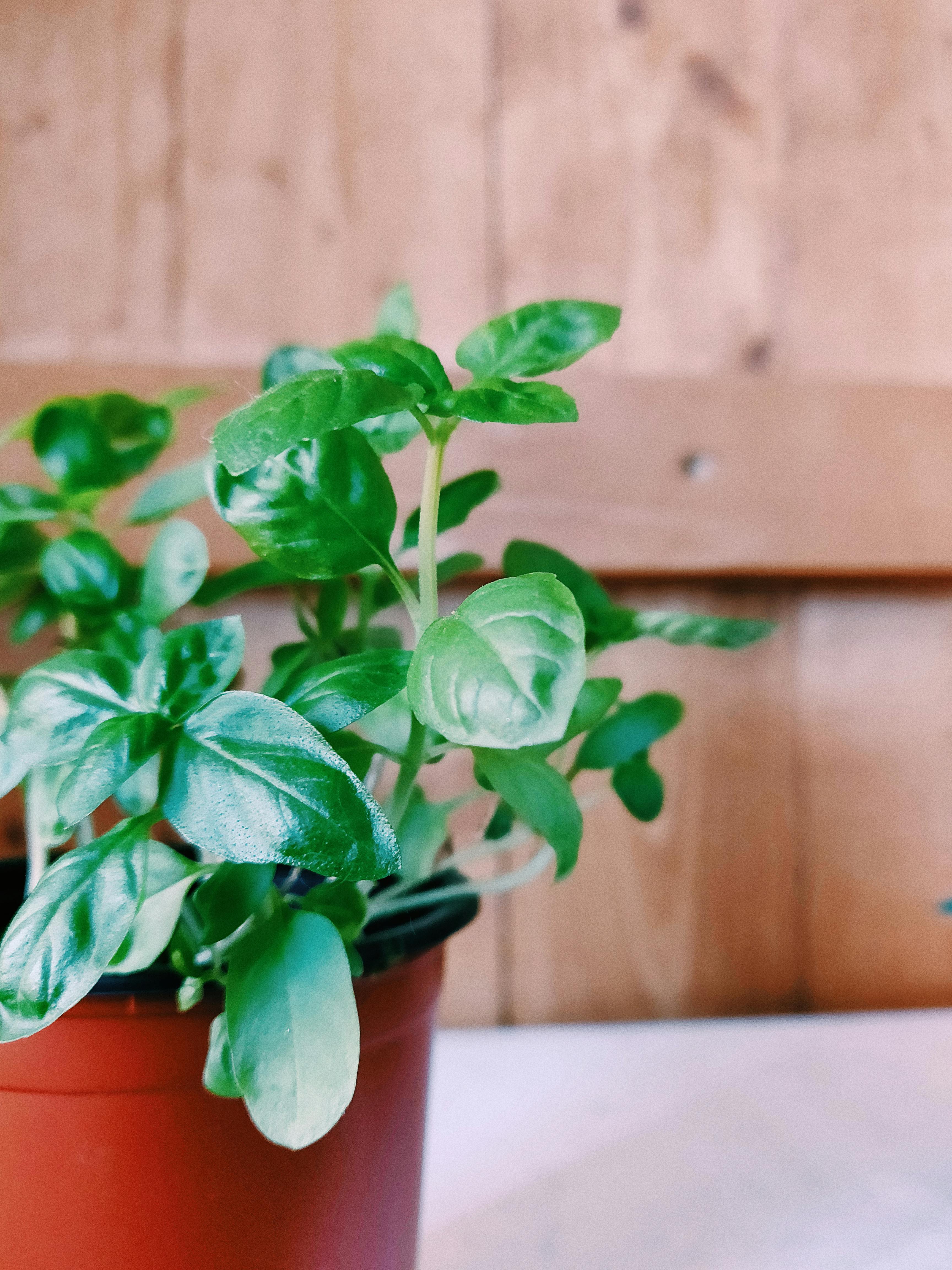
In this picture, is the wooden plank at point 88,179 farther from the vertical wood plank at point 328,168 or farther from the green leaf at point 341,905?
the green leaf at point 341,905

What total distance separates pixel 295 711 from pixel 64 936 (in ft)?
0.28

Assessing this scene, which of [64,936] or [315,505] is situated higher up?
[315,505]

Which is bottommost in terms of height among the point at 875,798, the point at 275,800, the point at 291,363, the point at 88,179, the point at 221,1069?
the point at 875,798

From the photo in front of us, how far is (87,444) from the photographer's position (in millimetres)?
387

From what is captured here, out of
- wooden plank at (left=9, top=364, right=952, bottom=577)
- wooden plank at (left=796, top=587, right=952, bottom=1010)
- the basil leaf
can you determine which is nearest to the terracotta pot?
the basil leaf

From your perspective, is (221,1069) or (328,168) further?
(328,168)

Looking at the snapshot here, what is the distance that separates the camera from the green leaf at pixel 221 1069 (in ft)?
0.90

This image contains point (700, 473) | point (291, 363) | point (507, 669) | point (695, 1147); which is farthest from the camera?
point (700, 473)

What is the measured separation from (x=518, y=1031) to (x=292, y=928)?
0.57 metres

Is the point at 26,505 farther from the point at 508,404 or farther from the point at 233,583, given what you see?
the point at 508,404

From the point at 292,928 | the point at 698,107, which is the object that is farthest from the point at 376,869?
the point at 698,107

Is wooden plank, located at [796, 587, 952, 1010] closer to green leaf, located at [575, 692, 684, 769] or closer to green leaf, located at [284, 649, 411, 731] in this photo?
green leaf, located at [575, 692, 684, 769]

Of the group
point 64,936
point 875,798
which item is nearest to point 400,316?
point 64,936

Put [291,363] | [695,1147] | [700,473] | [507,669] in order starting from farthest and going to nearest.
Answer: [700,473], [695,1147], [291,363], [507,669]
